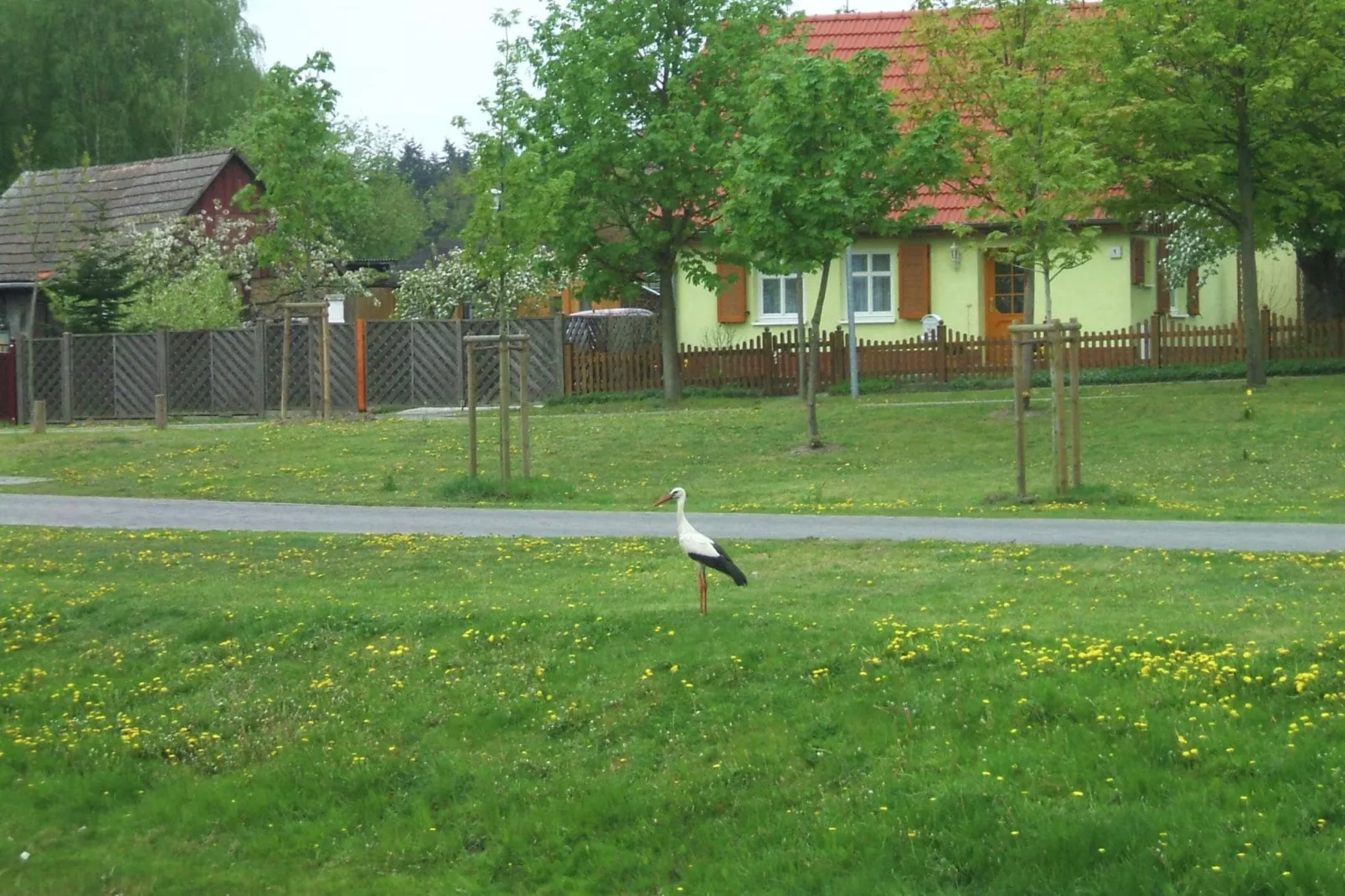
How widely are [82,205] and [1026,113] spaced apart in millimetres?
31561

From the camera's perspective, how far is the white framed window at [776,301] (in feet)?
125

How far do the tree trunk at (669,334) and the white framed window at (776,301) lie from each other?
4007 millimetres

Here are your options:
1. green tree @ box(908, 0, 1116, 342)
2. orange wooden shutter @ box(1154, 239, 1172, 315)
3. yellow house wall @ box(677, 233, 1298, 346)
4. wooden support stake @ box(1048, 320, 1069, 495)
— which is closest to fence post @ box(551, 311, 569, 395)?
yellow house wall @ box(677, 233, 1298, 346)

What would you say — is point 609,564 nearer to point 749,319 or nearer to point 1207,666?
point 1207,666

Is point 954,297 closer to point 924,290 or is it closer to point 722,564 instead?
point 924,290

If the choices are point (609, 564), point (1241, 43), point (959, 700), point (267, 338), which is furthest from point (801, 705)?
point (267, 338)

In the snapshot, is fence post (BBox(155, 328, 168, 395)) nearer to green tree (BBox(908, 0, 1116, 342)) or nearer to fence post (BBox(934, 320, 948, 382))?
fence post (BBox(934, 320, 948, 382))

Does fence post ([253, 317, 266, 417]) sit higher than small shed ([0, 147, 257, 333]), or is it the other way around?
small shed ([0, 147, 257, 333])

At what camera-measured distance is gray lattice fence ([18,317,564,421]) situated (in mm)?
35062

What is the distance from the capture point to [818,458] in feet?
79.3

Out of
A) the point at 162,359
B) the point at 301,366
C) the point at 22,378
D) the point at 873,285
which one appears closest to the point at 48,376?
the point at 22,378

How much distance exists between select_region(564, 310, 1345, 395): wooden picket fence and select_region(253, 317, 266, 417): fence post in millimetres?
6167

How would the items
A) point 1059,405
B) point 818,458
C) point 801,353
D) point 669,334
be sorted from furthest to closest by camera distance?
point 669,334 → point 801,353 → point 818,458 → point 1059,405

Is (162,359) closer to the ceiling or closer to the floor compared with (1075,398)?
closer to the ceiling
